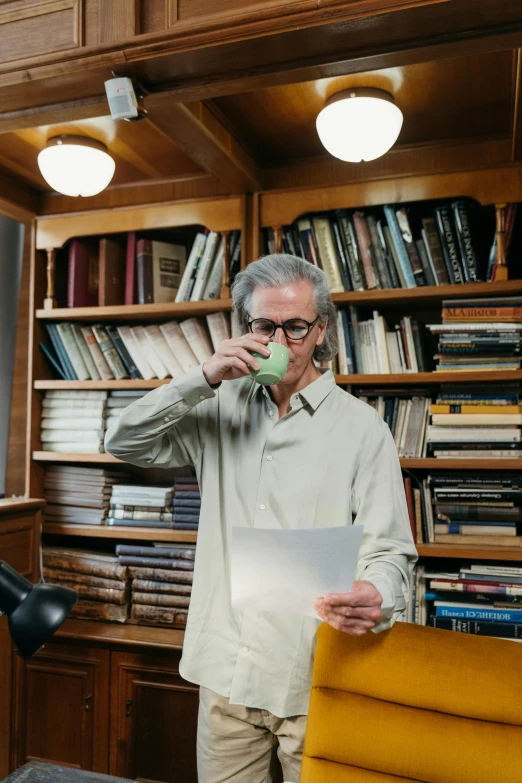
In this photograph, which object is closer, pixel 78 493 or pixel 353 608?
pixel 353 608

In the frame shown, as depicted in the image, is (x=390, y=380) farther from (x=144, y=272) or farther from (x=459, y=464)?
(x=144, y=272)

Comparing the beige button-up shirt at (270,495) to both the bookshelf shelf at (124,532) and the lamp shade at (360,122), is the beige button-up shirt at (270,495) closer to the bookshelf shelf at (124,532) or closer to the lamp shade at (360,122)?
the lamp shade at (360,122)

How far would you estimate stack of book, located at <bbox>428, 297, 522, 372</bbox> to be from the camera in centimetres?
224

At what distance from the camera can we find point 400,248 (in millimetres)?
2383

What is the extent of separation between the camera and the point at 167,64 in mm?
1658

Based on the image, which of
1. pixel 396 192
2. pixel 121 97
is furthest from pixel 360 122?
pixel 121 97

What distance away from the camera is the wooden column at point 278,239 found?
249cm

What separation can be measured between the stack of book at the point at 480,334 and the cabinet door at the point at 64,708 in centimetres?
168

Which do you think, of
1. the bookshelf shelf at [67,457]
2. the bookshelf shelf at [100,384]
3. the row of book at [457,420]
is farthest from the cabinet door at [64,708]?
the row of book at [457,420]

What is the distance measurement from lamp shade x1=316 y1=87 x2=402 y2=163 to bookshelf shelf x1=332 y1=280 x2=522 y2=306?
49 cm

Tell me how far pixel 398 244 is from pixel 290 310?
3.50 feet

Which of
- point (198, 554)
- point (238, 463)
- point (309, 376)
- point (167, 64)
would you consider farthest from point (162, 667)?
point (167, 64)

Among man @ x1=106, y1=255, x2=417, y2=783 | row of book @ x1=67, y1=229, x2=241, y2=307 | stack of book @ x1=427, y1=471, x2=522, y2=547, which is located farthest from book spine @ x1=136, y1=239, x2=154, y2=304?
stack of book @ x1=427, y1=471, x2=522, y2=547

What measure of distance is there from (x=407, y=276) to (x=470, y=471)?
72 cm
